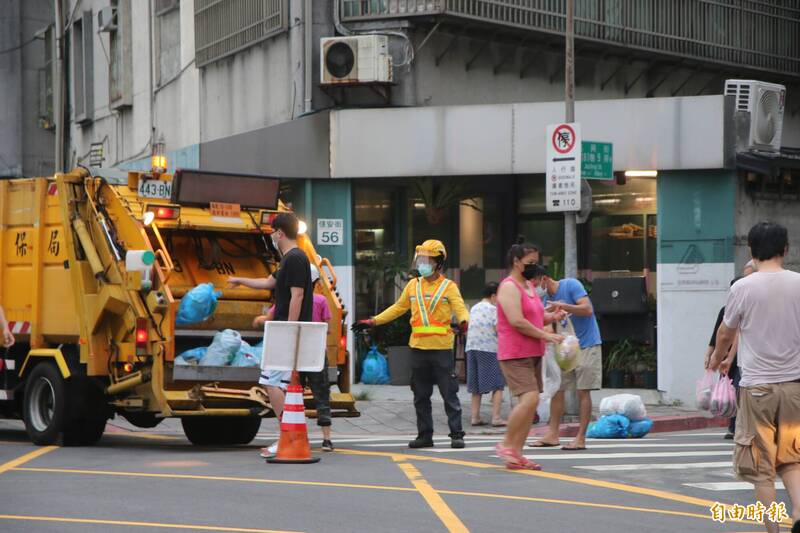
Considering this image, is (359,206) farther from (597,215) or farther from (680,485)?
(680,485)

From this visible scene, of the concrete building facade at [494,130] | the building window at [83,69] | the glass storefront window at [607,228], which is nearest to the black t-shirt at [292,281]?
the concrete building facade at [494,130]

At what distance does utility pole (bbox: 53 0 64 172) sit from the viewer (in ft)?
102

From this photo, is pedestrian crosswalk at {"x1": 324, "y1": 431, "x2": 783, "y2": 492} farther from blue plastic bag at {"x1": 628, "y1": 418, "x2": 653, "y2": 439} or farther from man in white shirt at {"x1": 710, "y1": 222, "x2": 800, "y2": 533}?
man in white shirt at {"x1": 710, "y1": 222, "x2": 800, "y2": 533}

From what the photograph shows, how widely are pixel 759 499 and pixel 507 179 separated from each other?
14.8 metres

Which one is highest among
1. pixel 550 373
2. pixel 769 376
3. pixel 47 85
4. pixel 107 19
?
pixel 107 19

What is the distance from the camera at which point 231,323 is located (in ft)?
44.5

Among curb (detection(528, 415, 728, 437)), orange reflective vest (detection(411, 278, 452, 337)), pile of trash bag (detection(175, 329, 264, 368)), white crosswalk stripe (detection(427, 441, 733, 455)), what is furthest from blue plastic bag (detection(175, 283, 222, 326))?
curb (detection(528, 415, 728, 437))

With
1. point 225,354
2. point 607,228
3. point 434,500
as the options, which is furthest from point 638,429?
point 607,228

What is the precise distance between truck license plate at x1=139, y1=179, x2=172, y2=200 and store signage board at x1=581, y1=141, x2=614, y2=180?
6124 mm

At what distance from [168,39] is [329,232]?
7.66m

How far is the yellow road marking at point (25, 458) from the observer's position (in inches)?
434

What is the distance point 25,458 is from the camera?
11.9 m

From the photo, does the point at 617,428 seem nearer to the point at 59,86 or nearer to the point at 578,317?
the point at 578,317

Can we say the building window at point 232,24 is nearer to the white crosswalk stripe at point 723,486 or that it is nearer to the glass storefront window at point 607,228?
the glass storefront window at point 607,228
